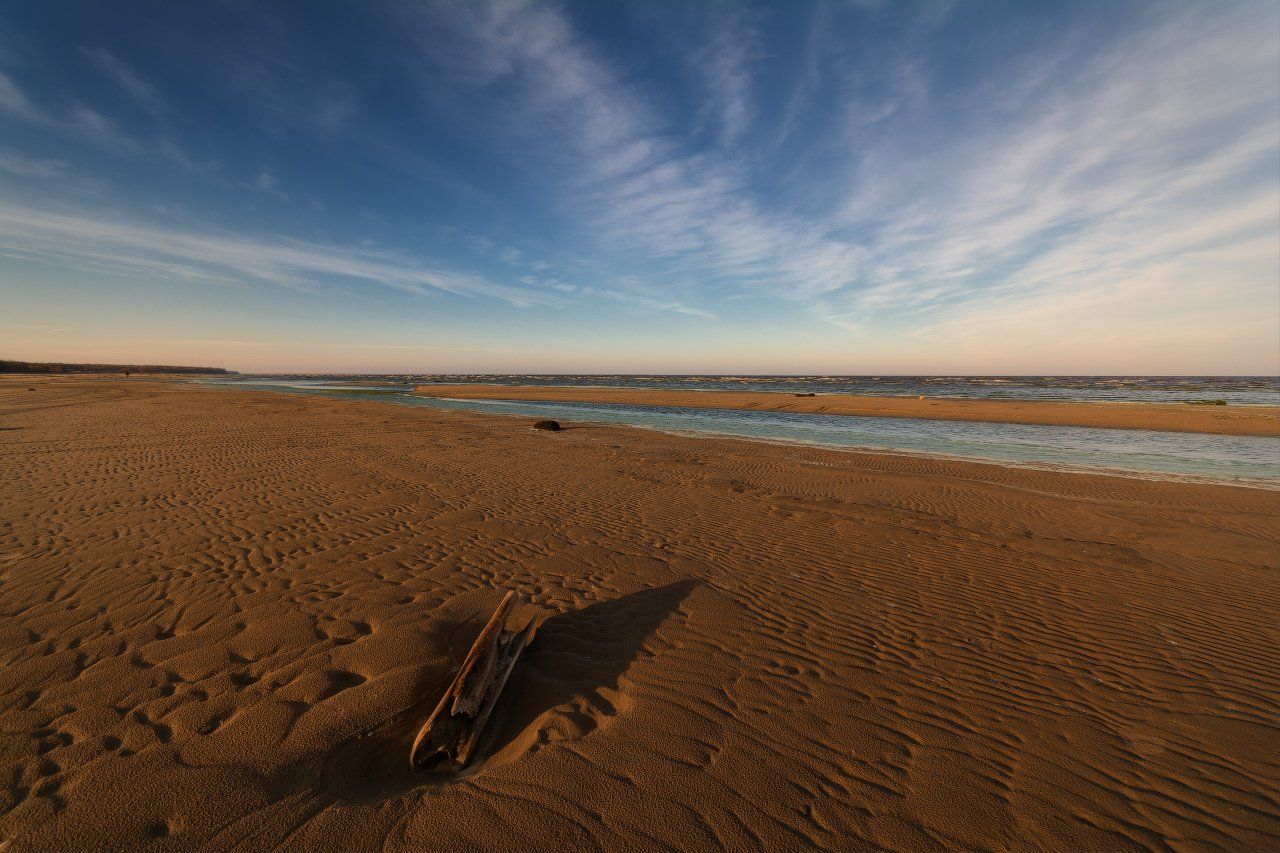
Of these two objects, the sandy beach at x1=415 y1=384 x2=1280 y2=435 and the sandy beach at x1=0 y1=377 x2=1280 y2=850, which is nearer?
the sandy beach at x1=0 y1=377 x2=1280 y2=850

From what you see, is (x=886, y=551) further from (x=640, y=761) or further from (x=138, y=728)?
(x=138, y=728)

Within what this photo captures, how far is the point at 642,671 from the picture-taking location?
15.7 ft

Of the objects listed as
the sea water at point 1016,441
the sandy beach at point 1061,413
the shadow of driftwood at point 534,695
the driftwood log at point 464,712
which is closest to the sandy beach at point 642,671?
the shadow of driftwood at point 534,695

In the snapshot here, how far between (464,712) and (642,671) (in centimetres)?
177

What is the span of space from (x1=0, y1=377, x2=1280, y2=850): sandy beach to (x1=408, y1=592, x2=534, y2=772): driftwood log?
0.18m

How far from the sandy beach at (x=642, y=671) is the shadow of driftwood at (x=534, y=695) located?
0.09ft

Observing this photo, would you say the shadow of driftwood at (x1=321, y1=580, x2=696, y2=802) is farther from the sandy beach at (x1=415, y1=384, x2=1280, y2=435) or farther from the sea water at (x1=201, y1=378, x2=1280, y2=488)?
the sandy beach at (x1=415, y1=384, x2=1280, y2=435)

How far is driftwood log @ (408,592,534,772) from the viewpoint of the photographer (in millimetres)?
3506

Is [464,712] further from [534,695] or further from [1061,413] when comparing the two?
[1061,413]

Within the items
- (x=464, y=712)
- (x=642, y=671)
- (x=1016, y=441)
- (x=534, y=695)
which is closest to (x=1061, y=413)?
(x=1016, y=441)

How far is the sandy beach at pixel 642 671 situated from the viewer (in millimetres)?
3201

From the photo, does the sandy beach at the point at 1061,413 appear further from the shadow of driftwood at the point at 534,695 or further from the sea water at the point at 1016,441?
the shadow of driftwood at the point at 534,695

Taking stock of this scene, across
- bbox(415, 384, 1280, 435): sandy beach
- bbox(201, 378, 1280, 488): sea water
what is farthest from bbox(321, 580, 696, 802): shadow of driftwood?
bbox(415, 384, 1280, 435): sandy beach

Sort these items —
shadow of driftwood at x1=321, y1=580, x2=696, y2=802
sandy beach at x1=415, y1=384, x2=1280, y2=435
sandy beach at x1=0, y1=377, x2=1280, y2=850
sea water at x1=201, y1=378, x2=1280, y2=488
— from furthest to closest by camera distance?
sandy beach at x1=415, y1=384, x2=1280, y2=435
sea water at x1=201, y1=378, x2=1280, y2=488
shadow of driftwood at x1=321, y1=580, x2=696, y2=802
sandy beach at x1=0, y1=377, x2=1280, y2=850
